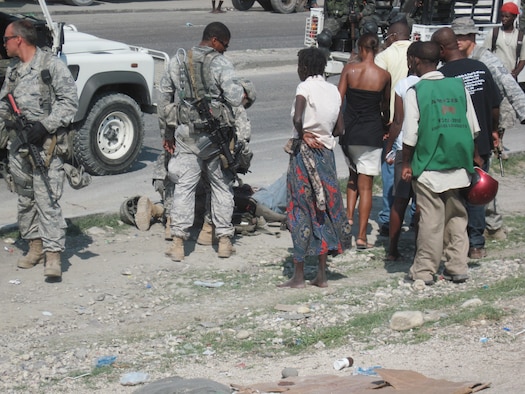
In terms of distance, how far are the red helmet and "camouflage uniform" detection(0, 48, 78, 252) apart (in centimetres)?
301

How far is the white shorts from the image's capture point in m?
8.40

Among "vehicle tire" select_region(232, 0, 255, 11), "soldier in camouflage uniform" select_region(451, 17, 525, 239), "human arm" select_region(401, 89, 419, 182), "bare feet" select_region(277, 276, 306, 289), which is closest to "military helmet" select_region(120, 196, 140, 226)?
"bare feet" select_region(277, 276, 306, 289)

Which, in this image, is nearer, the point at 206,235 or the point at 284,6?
the point at 206,235

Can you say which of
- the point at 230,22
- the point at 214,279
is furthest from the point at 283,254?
the point at 230,22

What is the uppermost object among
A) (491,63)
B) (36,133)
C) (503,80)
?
(491,63)

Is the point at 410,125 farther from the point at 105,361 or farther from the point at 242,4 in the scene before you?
the point at 242,4

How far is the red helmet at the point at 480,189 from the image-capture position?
720cm

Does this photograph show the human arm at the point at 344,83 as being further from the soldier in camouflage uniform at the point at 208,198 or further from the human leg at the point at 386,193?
the human leg at the point at 386,193

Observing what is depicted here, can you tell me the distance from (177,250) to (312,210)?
4.37 feet

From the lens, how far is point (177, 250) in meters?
8.07

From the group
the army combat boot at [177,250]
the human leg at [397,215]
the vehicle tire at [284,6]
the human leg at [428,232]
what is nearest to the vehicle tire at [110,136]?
the army combat boot at [177,250]

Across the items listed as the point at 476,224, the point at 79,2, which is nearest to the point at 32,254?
the point at 476,224

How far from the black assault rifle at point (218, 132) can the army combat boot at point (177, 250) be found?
73cm

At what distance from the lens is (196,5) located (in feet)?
96.5
